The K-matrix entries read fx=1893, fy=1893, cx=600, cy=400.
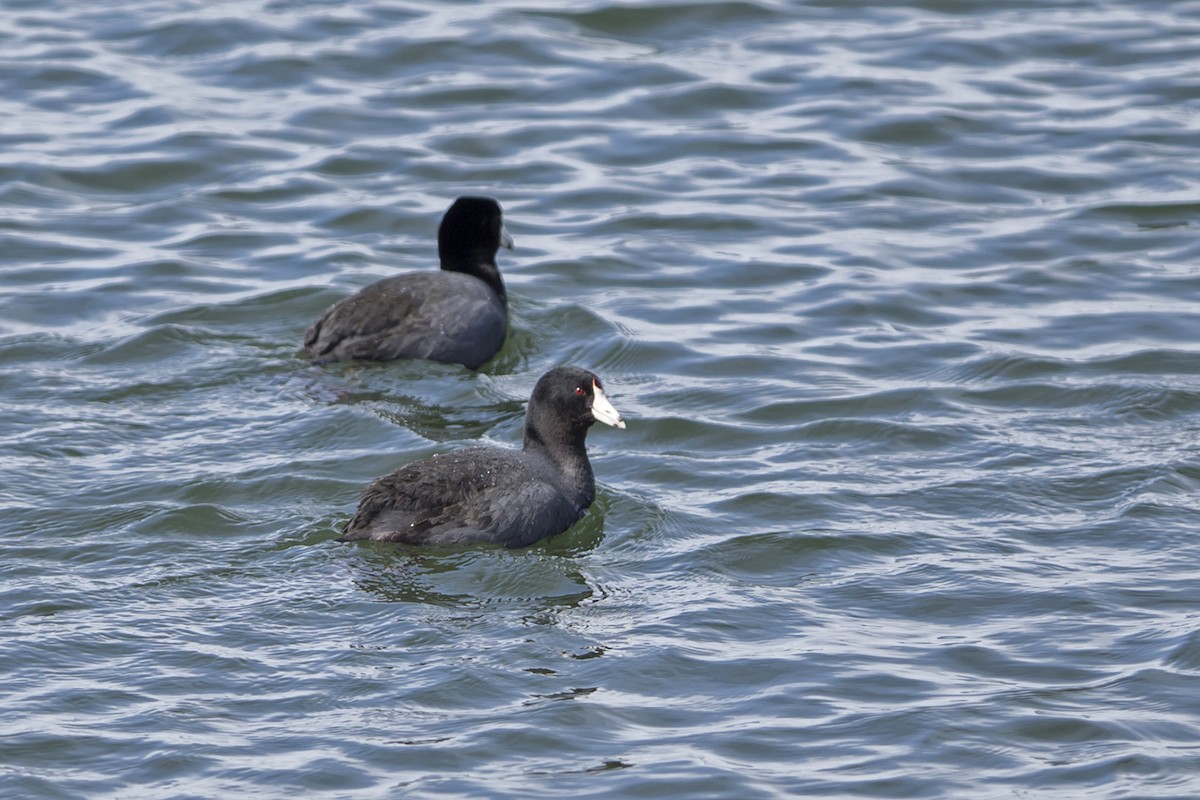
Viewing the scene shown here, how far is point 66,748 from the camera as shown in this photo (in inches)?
277

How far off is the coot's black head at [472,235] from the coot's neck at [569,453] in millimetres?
3176

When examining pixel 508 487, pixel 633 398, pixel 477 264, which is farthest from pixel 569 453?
pixel 477 264

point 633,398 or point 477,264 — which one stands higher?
point 477,264

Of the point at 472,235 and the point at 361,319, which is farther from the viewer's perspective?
the point at 472,235

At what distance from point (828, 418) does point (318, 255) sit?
4521 millimetres

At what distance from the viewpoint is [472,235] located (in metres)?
12.7

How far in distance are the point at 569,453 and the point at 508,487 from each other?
2.06 feet

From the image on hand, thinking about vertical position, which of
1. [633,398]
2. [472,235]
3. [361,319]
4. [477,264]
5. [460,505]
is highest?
[472,235]

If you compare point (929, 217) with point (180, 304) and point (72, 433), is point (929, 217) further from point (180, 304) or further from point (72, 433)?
point (72, 433)

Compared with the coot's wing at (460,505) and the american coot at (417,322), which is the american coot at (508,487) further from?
the american coot at (417,322)

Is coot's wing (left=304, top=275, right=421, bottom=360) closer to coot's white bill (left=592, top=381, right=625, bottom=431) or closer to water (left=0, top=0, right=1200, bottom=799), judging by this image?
water (left=0, top=0, right=1200, bottom=799)

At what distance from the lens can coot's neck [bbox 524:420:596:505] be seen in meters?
9.55

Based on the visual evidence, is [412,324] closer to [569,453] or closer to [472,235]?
[472,235]

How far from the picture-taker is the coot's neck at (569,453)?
955 centimetres
